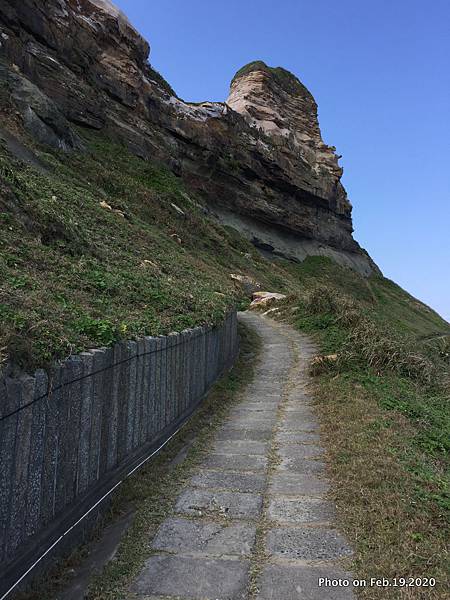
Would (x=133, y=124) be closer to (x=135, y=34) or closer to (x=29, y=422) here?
(x=135, y=34)

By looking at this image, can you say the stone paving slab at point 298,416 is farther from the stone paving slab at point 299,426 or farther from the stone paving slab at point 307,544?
the stone paving slab at point 307,544

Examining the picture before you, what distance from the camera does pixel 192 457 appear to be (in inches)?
208

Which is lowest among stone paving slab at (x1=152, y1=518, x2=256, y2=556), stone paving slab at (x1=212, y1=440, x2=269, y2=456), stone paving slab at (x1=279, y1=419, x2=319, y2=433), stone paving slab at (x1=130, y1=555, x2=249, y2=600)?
stone paving slab at (x1=130, y1=555, x2=249, y2=600)

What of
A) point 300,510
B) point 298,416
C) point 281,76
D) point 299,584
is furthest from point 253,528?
point 281,76

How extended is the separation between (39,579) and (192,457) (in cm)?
242

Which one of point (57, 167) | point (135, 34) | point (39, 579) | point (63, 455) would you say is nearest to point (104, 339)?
point (63, 455)

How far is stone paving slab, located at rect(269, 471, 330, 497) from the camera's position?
4.38m

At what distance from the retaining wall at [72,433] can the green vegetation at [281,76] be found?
1827 inches

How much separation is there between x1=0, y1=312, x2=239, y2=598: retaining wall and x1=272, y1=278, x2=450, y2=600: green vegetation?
191cm

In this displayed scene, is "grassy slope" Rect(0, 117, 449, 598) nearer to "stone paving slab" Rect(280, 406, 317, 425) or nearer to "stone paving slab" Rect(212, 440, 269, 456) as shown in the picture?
"stone paving slab" Rect(280, 406, 317, 425)

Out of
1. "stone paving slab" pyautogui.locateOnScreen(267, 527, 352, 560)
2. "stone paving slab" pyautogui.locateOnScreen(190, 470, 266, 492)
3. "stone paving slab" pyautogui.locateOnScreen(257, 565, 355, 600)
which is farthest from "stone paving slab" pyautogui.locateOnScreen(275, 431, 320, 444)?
"stone paving slab" pyautogui.locateOnScreen(257, 565, 355, 600)

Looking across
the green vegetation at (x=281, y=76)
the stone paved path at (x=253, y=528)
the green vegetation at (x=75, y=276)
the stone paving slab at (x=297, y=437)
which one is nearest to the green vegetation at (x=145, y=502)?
the stone paved path at (x=253, y=528)

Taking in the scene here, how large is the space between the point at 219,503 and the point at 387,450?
1.75 metres

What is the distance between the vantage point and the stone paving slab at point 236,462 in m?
5.02
